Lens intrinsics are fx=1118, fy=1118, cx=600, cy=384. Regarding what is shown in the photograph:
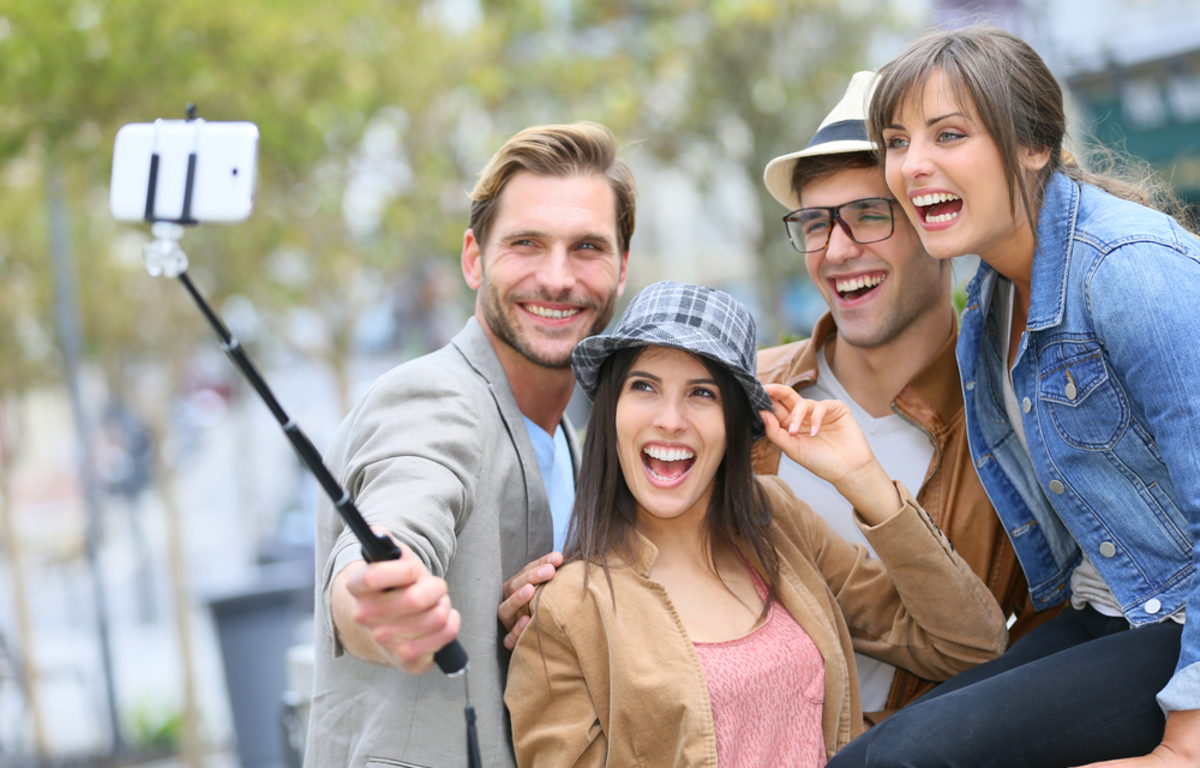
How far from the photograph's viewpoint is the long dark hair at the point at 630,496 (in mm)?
2869

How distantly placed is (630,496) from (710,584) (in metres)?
0.31

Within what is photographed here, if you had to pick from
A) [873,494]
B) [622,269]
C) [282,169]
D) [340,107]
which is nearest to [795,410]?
[873,494]

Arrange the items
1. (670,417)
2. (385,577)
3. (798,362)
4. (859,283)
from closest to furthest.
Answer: (385,577)
(670,417)
(859,283)
(798,362)

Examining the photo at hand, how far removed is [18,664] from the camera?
9.53 meters

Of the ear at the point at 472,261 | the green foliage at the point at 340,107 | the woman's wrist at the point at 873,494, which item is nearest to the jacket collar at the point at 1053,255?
the woman's wrist at the point at 873,494

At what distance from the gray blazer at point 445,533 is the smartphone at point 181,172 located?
803 millimetres

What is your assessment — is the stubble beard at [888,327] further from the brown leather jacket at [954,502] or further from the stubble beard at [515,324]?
the stubble beard at [515,324]

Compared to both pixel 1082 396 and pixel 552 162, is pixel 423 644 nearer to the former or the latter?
pixel 1082 396

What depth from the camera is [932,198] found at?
8.86 feet

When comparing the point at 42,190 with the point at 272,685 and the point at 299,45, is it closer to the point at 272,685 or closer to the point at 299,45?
the point at 299,45

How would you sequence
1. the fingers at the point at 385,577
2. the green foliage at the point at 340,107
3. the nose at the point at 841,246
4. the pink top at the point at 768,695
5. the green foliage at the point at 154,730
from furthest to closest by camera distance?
1. the green foliage at the point at 154,730
2. the green foliage at the point at 340,107
3. the nose at the point at 841,246
4. the pink top at the point at 768,695
5. the fingers at the point at 385,577

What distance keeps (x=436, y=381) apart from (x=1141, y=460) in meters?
1.66

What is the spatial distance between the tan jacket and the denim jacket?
0.40 metres

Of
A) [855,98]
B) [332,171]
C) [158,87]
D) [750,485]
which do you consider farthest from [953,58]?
[332,171]
